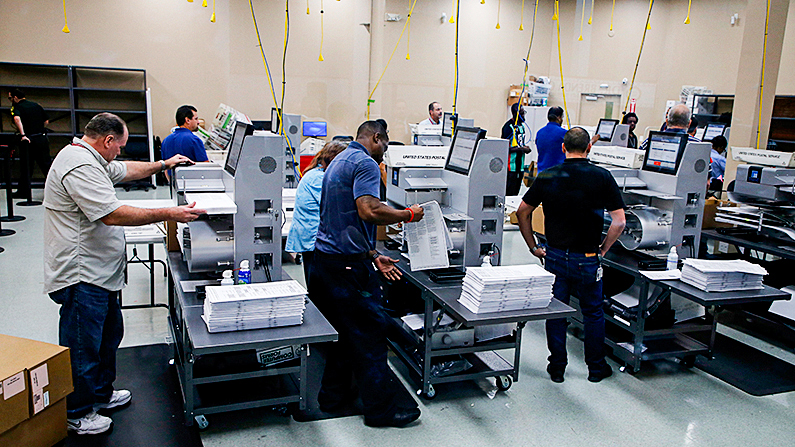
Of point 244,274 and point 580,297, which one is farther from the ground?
point 244,274

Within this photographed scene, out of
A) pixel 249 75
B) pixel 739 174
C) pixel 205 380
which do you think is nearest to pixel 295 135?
pixel 249 75

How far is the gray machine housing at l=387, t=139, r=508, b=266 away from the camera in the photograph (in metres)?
3.28

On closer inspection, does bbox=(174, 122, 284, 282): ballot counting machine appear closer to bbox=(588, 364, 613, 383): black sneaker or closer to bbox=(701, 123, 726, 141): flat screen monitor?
bbox=(588, 364, 613, 383): black sneaker

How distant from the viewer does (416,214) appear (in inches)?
116

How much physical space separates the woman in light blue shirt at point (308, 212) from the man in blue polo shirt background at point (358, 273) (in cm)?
62

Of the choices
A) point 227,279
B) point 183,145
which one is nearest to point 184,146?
point 183,145

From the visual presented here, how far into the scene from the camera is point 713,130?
882 centimetres

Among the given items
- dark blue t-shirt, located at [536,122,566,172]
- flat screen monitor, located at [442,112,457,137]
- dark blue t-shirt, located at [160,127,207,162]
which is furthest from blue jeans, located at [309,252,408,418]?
flat screen monitor, located at [442,112,457,137]

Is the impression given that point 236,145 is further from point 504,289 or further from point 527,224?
point 527,224

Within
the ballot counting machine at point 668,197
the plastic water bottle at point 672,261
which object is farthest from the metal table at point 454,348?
the ballot counting machine at point 668,197

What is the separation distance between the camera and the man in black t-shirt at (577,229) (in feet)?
11.0

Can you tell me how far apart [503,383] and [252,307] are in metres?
1.62

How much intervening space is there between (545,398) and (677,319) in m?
1.25

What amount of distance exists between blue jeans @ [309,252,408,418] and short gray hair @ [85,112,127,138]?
3.53 feet
